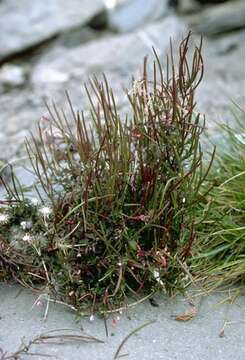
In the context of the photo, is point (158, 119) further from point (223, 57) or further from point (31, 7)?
point (31, 7)

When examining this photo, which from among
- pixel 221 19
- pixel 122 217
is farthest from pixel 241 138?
pixel 221 19

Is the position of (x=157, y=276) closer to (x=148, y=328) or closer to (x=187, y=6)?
(x=148, y=328)

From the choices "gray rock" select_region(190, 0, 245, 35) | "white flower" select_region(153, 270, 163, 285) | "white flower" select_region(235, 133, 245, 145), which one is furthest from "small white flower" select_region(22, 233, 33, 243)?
"gray rock" select_region(190, 0, 245, 35)

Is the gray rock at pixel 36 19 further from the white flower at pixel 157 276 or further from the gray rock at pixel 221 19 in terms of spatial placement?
the white flower at pixel 157 276

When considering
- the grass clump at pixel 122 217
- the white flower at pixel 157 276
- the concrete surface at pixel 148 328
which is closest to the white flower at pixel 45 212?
the grass clump at pixel 122 217

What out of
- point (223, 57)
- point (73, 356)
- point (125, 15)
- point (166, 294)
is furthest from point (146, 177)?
point (125, 15)

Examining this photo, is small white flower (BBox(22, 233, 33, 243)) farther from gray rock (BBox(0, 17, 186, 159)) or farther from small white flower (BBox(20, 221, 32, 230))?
gray rock (BBox(0, 17, 186, 159))
